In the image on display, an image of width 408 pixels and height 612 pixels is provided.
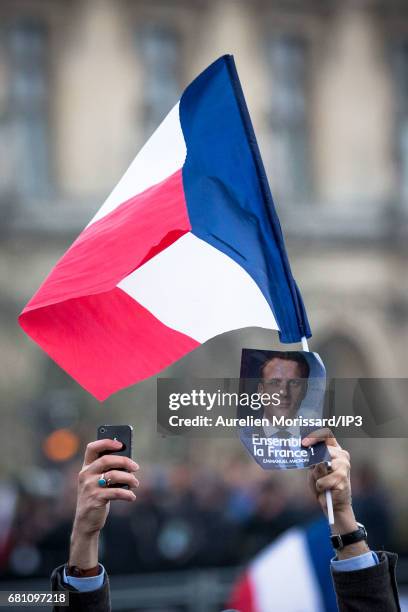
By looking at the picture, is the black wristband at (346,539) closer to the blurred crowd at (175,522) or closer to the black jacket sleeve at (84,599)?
the black jacket sleeve at (84,599)

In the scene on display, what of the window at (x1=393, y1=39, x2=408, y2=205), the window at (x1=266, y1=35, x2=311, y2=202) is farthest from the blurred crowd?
the window at (x1=393, y1=39, x2=408, y2=205)

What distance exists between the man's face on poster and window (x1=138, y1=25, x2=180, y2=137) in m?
17.8

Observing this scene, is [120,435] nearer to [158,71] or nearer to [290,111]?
[158,71]

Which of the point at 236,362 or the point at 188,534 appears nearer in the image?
the point at 188,534

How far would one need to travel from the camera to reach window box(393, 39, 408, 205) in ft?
72.5

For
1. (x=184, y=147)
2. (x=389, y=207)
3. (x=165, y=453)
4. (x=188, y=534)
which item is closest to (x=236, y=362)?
(x=165, y=453)

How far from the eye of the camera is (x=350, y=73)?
2211 centimetres

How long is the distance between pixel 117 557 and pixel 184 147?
6119 mm

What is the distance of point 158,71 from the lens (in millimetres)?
20609

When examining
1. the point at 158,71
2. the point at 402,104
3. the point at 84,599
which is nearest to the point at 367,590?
the point at 84,599

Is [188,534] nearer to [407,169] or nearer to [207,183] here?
[207,183]

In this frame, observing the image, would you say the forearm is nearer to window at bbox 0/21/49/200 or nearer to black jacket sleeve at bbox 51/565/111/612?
black jacket sleeve at bbox 51/565/111/612

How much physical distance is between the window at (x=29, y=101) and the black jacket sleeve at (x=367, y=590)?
684 inches

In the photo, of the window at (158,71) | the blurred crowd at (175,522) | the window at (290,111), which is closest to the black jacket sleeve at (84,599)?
the blurred crowd at (175,522)
